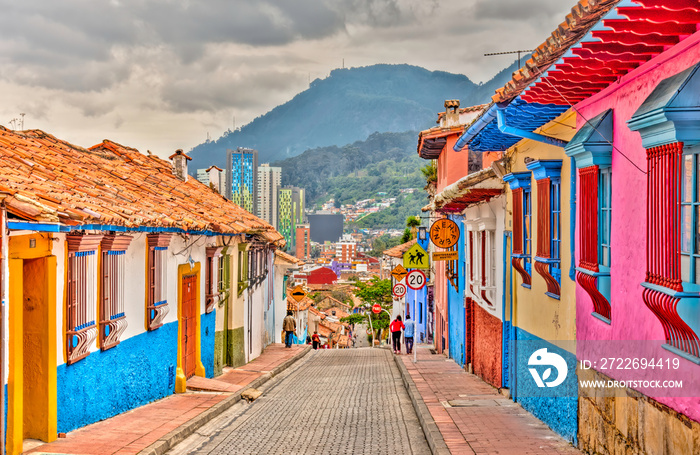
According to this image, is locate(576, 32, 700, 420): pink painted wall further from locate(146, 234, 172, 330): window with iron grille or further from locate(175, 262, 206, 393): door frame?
locate(175, 262, 206, 393): door frame

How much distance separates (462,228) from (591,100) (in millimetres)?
12339

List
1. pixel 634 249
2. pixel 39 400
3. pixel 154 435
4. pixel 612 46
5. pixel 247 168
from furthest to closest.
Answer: pixel 247 168
pixel 154 435
pixel 39 400
pixel 634 249
pixel 612 46

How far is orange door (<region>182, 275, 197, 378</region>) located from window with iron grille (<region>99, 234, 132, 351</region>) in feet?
10.6

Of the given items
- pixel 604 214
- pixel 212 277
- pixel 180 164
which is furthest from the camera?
pixel 180 164

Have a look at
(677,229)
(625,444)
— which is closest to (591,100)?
(677,229)

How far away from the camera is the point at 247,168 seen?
647ft

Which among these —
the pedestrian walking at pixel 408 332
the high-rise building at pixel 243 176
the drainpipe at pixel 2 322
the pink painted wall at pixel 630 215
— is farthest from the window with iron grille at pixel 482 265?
the high-rise building at pixel 243 176

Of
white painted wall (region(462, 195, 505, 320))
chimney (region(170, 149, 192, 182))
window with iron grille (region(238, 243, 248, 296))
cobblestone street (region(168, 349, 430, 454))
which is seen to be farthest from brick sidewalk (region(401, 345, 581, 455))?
chimney (region(170, 149, 192, 182))

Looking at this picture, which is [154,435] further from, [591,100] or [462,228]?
[462,228]

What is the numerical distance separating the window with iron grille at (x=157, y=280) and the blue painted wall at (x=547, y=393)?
5.91 m

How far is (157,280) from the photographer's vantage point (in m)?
11.7

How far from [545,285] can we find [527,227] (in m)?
1.46

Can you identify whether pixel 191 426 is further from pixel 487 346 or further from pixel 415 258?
pixel 415 258

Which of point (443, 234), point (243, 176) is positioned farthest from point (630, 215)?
point (243, 176)
